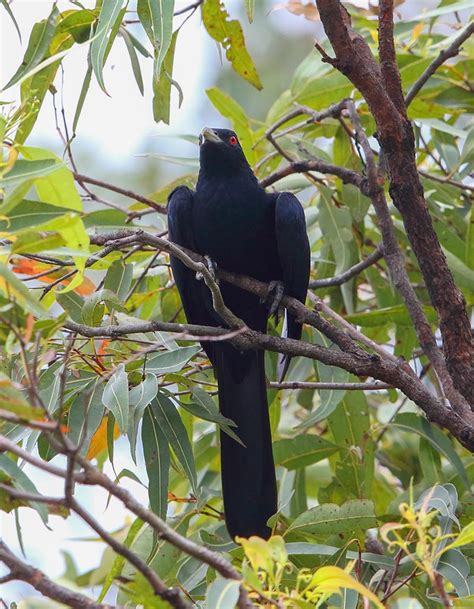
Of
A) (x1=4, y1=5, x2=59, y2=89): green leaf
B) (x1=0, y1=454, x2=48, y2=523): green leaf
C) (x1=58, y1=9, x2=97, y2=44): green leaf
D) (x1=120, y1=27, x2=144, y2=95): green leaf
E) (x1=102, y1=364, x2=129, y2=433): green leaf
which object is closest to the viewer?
(x1=0, y1=454, x2=48, y2=523): green leaf

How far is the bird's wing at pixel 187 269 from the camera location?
12.2 ft

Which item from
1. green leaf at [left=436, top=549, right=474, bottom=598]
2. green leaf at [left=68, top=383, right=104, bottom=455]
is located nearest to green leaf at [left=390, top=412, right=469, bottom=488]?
green leaf at [left=436, top=549, right=474, bottom=598]

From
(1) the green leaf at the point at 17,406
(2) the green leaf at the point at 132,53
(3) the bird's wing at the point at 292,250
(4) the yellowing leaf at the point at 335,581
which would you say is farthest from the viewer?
(3) the bird's wing at the point at 292,250

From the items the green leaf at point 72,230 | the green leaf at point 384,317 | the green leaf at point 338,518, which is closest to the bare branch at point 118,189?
the green leaf at point 384,317

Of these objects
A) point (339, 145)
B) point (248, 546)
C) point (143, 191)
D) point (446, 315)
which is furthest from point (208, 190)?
point (143, 191)

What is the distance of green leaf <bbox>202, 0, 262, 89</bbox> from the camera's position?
3705 millimetres

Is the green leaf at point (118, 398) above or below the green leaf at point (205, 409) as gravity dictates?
above

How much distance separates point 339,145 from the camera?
4242mm

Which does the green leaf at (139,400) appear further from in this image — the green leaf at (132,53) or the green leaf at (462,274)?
the green leaf at (462,274)

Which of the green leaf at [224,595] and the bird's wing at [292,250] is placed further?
the bird's wing at [292,250]

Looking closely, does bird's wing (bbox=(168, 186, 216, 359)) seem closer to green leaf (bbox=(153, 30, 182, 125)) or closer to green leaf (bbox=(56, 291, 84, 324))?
green leaf (bbox=(153, 30, 182, 125))

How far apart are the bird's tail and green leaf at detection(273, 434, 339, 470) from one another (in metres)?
0.10

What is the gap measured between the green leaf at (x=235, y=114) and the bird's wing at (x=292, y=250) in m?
0.59

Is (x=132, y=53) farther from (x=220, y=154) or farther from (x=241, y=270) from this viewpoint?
(x=241, y=270)
